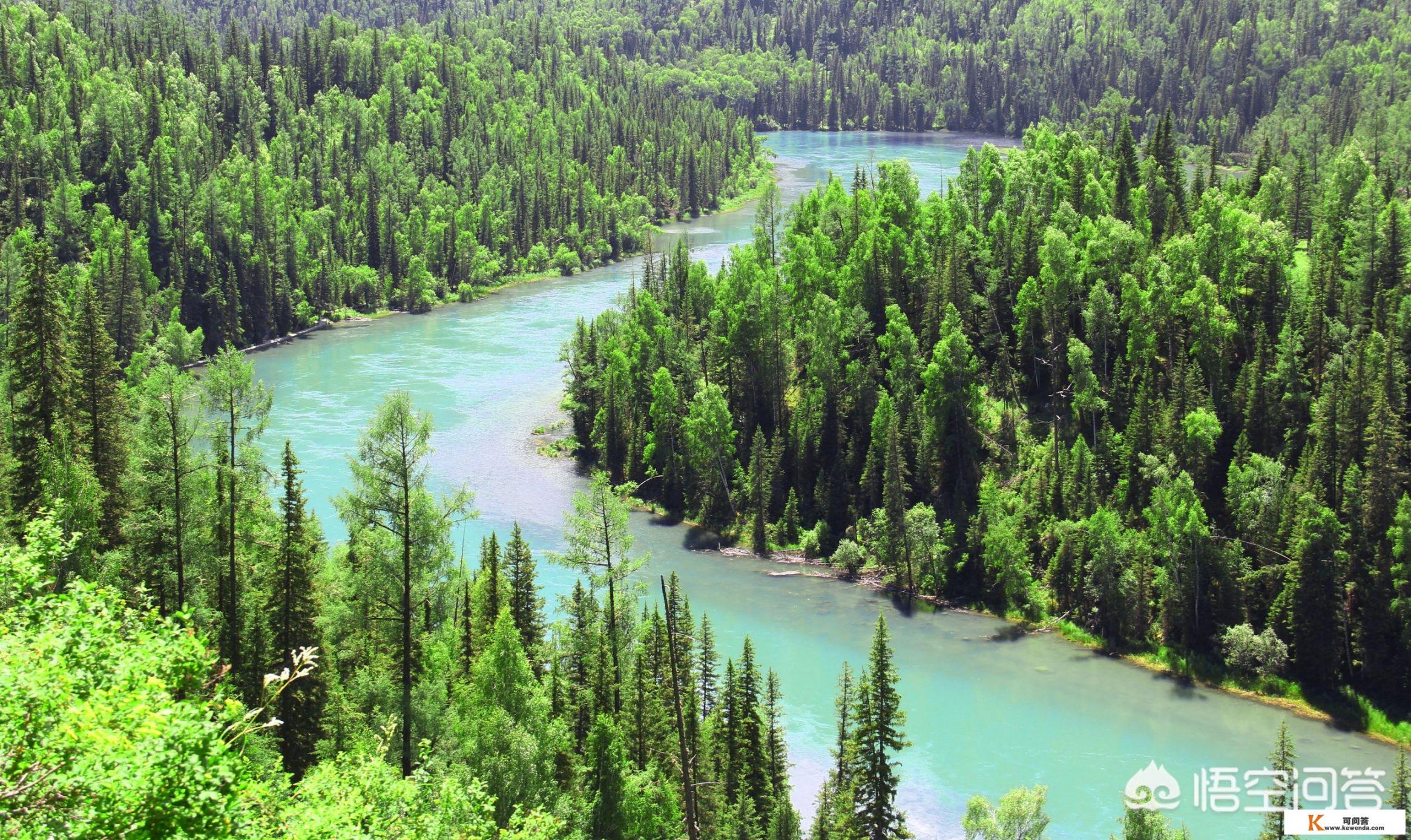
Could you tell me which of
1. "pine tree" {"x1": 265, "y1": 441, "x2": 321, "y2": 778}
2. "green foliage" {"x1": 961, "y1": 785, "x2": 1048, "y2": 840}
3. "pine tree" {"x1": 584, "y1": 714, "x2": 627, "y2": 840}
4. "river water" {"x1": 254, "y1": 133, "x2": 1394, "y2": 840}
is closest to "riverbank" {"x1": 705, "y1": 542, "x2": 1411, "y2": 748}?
"river water" {"x1": 254, "y1": 133, "x2": 1394, "y2": 840}

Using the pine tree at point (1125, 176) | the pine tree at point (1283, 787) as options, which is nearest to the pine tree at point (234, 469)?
the pine tree at point (1283, 787)

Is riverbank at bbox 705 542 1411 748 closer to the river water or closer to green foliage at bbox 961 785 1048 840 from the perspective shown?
the river water

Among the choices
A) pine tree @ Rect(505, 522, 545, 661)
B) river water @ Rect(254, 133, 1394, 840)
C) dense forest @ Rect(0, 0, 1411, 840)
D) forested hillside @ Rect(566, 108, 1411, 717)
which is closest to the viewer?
dense forest @ Rect(0, 0, 1411, 840)

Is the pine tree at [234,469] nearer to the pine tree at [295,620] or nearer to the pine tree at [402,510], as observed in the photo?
the pine tree at [295,620]

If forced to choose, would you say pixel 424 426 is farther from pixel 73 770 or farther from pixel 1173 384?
pixel 1173 384

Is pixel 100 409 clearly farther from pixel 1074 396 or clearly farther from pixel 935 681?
pixel 1074 396

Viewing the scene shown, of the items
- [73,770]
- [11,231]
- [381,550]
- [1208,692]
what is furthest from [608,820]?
[11,231]
